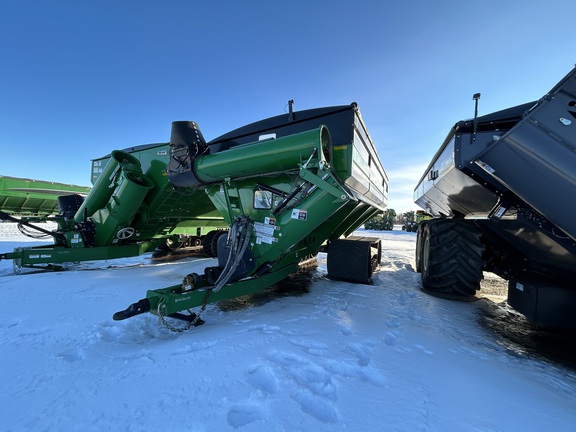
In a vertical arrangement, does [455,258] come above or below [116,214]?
below

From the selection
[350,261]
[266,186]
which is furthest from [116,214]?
[350,261]

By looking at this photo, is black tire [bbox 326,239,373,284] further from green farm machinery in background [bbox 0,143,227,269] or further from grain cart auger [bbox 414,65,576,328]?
green farm machinery in background [bbox 0,143,227,269]

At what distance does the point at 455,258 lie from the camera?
4062mm

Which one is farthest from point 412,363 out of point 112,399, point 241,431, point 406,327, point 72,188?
point 72,188

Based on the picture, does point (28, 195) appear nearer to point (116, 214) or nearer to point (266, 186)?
point (116, 214)

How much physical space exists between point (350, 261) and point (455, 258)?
1735 mm

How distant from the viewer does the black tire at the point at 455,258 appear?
3961 mm

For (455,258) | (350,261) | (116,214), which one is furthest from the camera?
(116,214)

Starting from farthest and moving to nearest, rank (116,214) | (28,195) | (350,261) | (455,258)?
(28,195) < (116,214) < (350,261) < (455,258)

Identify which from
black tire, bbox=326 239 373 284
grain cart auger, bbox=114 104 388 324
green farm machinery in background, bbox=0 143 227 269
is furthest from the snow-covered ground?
green farm machinery in background, bbox=0 143 227 269

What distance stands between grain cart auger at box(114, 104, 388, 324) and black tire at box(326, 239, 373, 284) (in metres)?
0.69

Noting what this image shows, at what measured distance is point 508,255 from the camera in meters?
3.74

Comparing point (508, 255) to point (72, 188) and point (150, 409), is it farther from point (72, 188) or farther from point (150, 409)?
point (72, 188)

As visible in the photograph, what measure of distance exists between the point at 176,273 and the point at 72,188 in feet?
37.8
